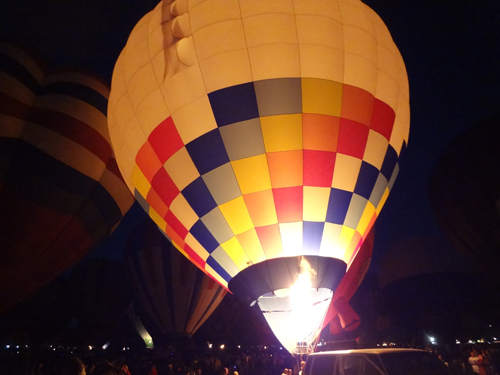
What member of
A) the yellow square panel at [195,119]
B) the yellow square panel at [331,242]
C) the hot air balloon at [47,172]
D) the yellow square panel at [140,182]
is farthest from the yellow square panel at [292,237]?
the hot air balloon at [47,172]

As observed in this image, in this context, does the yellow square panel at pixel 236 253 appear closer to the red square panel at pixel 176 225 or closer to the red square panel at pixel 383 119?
the red square panel at pixel 176 225

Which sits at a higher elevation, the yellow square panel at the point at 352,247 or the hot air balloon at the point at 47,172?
the hot air balloon at the point at 47,172

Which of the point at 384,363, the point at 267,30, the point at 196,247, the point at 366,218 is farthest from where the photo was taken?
the point at 196,247

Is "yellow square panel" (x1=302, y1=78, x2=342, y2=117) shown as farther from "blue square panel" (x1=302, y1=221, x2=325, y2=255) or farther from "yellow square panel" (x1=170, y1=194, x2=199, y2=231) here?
"yellow square panel" (x1=170, y1=194, x2=199, y2=231)

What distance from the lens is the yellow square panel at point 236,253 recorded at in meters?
4.14

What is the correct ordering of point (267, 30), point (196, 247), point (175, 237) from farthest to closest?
point (175, 237) → point (196, 247) → point (267, 30)

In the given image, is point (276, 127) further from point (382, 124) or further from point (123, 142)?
point (123, 142)

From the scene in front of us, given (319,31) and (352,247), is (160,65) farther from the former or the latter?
(352,247)

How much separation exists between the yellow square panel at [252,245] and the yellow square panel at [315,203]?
26.4 inches

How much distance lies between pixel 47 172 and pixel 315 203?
248 inches

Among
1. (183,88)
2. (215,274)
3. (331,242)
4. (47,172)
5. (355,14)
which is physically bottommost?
(215,274)

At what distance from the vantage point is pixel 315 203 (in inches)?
161

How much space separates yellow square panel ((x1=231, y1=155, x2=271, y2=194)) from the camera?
4.03 m

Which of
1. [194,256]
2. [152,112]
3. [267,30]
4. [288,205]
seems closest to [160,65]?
[152,112]
